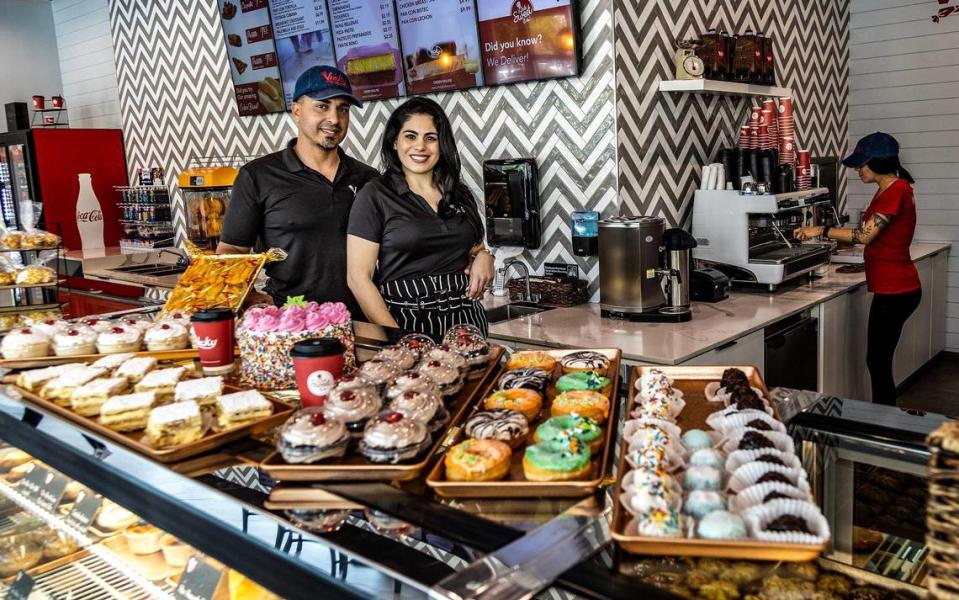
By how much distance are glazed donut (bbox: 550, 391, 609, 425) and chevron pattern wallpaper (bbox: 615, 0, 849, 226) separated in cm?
275

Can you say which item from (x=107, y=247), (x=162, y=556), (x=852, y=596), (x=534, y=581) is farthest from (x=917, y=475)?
(x=107, y=247)

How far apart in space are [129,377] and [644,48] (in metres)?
3.26

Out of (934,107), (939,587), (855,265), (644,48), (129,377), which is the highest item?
(644,48)

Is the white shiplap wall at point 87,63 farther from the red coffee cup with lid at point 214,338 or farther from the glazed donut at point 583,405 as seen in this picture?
the glazed donut at point 583,405

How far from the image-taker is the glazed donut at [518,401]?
1.51 metres

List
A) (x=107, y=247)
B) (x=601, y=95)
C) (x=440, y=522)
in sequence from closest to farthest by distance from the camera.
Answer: (x=440, y=522) < (x=601, y=95) < (x=107, y=247)

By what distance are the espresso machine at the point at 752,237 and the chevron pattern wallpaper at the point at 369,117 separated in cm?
67

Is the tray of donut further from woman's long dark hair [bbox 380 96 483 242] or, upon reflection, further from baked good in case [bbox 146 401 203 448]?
woman's long dark hair [bbox 380 96 483 242]

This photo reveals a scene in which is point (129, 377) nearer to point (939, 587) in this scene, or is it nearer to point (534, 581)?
point (534, 581)

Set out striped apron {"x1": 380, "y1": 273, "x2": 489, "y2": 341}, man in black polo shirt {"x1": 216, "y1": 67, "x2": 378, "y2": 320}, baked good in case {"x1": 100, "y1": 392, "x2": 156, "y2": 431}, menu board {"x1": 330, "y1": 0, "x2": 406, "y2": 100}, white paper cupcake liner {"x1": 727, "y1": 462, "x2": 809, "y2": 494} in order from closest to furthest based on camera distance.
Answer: white paper cupcake liner {"x1": 727, "y1": 462, "x2": 809, "y2": 494}
baked good in case {"x1": 100, "y1": 392, "x2": 156, "y2": 431}
striped apron {"x1": 380, "y1": 273, "x2": 489, "y2": 341}
man in black polo shirt {"x1": 216, "y1": 67, "x2": 378, "y2": 320}
menu board {"x1": 330, "y1": 0, "x2": 406, "y2": 100}

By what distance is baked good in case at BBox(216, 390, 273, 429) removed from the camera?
1.56m

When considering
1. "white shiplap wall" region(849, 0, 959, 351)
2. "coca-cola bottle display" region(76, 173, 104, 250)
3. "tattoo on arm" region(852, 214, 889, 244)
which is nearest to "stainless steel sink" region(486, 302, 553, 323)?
"tattoo on arm" region(852, 214, 889, 244)

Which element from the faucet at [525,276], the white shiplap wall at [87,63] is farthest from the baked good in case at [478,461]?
the white shiplap wall at [87,63]

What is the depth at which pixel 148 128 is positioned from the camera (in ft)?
24.6
